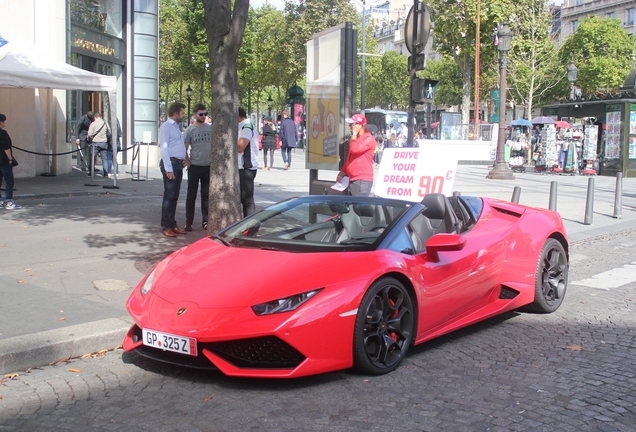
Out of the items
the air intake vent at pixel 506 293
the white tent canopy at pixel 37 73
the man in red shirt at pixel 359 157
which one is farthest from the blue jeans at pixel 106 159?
the air intake vent at pixel 506 293

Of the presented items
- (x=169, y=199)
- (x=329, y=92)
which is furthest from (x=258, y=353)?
(x=329, y=92)

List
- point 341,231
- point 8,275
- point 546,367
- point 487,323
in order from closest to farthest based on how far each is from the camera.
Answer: point 546,367 → point 341,231 → point 487,323 → point 8,275

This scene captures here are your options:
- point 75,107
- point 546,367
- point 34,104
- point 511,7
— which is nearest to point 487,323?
point 546,367

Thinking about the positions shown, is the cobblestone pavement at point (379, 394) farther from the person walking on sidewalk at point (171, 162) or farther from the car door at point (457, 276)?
the person walking on sidewalk at point (171, 162)

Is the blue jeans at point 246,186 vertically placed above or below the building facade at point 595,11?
below

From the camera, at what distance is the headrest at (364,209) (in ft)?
18.0

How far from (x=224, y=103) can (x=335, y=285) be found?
4.31m

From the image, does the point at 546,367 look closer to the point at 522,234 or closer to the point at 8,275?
the point at 522,234

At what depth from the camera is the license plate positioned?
4.25m

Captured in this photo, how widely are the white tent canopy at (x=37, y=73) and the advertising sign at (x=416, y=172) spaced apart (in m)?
8.37

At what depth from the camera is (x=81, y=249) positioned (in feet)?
29.3

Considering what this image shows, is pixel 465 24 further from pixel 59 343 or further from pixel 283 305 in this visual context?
pixel 283 305

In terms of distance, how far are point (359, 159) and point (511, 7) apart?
36.9 metres

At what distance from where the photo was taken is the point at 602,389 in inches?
174
